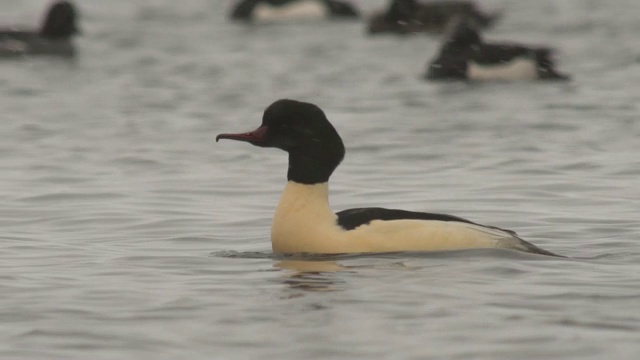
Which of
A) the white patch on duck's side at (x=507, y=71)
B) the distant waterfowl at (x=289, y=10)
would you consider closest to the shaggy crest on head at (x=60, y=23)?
the distant waterfowl at (x=289, y=10)

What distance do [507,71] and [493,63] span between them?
0.37 meters

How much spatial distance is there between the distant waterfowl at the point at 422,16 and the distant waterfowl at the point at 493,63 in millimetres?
6266

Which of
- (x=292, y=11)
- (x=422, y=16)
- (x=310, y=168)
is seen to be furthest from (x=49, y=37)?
(x=310, y=168)

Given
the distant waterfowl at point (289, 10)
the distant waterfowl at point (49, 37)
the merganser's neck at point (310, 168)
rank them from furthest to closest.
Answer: the distant waterfowl at point (289, 10), the distant waterfowl at point (49, 37), the merganser's neck at point (310, 168)

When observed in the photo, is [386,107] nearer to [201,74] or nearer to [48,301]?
[201,74]

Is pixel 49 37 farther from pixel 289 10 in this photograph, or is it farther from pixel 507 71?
pixel 507 71

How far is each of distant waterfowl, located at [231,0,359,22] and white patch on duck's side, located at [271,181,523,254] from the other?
24.9 m

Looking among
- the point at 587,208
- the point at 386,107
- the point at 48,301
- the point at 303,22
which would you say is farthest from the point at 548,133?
the point at 303,22

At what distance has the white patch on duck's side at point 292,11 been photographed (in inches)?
1415

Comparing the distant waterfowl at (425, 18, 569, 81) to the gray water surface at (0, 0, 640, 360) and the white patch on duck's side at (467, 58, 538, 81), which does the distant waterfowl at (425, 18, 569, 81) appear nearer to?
the white patch on duck's side at (467, 58, 538, 81)

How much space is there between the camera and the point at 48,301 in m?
9.83

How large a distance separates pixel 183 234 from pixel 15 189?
8.95 feet

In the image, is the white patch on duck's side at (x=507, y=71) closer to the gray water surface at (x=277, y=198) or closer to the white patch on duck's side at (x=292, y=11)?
the gray water surface at (x=277, y=198)

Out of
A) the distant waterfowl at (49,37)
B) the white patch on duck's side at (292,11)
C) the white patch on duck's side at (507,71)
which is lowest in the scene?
the distant waterfowl at (49,37)
